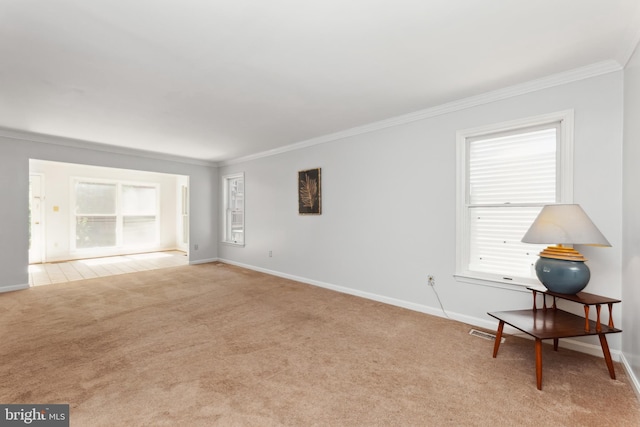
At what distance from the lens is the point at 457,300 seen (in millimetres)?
3176

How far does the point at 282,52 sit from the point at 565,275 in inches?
110

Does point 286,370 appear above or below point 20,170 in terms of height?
below

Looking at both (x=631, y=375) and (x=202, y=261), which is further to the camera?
(x=202, y=261)

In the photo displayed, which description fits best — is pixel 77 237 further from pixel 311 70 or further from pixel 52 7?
pixel 311 70

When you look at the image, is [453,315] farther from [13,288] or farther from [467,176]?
[13,288]

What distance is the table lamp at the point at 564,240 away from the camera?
203cm

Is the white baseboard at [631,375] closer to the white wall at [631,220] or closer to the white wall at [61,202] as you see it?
the white wall at [631,220]

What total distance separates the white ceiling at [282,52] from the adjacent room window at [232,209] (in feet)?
10.2

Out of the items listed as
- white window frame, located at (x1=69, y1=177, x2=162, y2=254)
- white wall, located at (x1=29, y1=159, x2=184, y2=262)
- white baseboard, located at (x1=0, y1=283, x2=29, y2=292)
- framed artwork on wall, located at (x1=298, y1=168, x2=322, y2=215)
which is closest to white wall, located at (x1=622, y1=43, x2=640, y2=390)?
framed artwork on wall, located at (x1=298, y1=168, x2=322, y2=215)

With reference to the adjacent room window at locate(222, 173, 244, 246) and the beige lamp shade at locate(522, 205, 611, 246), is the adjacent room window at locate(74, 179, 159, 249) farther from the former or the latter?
the beige lamp shade at locate(522, 205, 611, 246)

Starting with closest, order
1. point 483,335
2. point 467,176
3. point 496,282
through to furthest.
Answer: point 483,335 < point 496,282 < point 467,176

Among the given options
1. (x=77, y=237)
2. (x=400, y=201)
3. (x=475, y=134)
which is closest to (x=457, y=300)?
(x=400, y=201)

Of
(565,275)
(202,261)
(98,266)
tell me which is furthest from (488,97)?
(98,266)

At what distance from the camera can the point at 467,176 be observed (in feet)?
10.3
